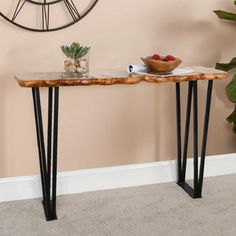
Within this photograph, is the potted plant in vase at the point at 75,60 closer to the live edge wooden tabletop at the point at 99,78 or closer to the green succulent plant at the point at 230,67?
the live edge wooden tabletop at the point at 99,78

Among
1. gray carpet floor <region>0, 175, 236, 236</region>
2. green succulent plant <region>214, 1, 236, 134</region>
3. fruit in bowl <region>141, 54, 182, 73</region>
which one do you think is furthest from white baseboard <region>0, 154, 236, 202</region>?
fruit in bowl <region>141, 54, 182, 73</region>

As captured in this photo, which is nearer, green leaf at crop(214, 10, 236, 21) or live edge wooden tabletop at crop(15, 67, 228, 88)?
live edge wooden tabletop at crop(15, 67, 228, 88)

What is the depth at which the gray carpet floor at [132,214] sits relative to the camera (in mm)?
1928

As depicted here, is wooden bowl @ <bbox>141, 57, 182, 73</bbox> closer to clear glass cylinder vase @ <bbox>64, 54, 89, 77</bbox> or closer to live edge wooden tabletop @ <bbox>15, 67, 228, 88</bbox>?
live edge wooden tabletop @ <bbox>15, 67, 228, 88</bbox>

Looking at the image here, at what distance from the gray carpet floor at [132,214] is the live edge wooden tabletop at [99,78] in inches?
27.0

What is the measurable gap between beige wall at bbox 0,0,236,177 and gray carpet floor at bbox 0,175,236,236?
0.78ft

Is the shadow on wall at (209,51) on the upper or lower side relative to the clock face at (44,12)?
lower

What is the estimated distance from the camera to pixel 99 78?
74.1 inches

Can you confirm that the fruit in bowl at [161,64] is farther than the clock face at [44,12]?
No

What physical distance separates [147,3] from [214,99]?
2.53ft

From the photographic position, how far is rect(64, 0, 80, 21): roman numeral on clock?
223 cm

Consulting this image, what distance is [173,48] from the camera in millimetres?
2480

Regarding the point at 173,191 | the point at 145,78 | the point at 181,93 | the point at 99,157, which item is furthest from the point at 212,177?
the point at 145,78

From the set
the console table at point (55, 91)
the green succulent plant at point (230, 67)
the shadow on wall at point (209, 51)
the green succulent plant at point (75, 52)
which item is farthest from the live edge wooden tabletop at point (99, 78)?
the shadow on wall at point (209, 51)
